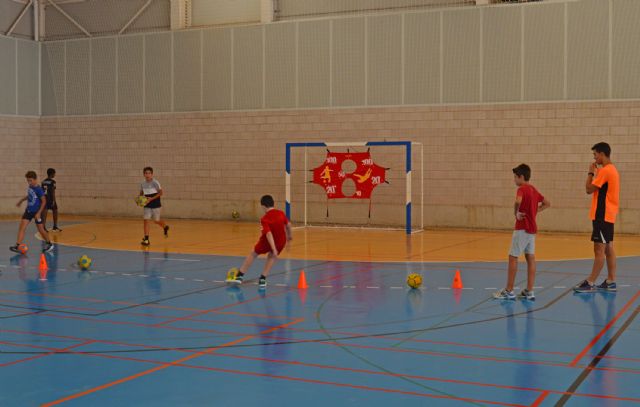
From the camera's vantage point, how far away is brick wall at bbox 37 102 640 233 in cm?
2628

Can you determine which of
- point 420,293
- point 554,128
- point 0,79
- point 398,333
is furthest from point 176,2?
point 398,333

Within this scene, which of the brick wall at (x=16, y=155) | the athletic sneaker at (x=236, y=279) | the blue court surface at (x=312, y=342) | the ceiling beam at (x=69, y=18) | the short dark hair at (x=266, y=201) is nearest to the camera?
the blue court surface at (x=312, y=342)

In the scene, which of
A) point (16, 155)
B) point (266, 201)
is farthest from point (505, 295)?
point (16, 155)

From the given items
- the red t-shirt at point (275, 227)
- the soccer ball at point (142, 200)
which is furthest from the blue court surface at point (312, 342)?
the soccer ball at point (142, 200)

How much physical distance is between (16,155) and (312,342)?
28800 mm

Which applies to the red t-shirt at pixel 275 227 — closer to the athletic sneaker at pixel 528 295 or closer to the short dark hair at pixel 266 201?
the short dark hair at pixel 266 201

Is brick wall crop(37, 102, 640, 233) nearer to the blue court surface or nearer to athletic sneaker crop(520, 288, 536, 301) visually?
the blue court surface

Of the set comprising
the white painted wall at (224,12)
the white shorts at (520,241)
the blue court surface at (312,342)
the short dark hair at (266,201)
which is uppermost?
the white painted wall at (224,12)

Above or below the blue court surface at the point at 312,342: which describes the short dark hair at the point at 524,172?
above

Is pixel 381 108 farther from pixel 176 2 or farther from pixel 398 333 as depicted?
pixel 398 333

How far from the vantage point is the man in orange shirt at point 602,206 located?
1299cm

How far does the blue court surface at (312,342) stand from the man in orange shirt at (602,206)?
49 cm

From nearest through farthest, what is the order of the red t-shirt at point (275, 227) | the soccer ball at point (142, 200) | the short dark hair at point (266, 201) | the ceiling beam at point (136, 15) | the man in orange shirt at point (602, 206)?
the man in orange shirt at point (602, 206) → the short dark hair at point (266, 201) → the red t-shirt at point (275, 227) → the soccer ball at point (142, 200) → the ceiling beam at point (136, 15)

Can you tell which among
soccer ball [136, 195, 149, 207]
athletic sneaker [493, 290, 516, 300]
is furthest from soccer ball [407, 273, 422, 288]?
soccer ball [136, 195, 149, 207]
